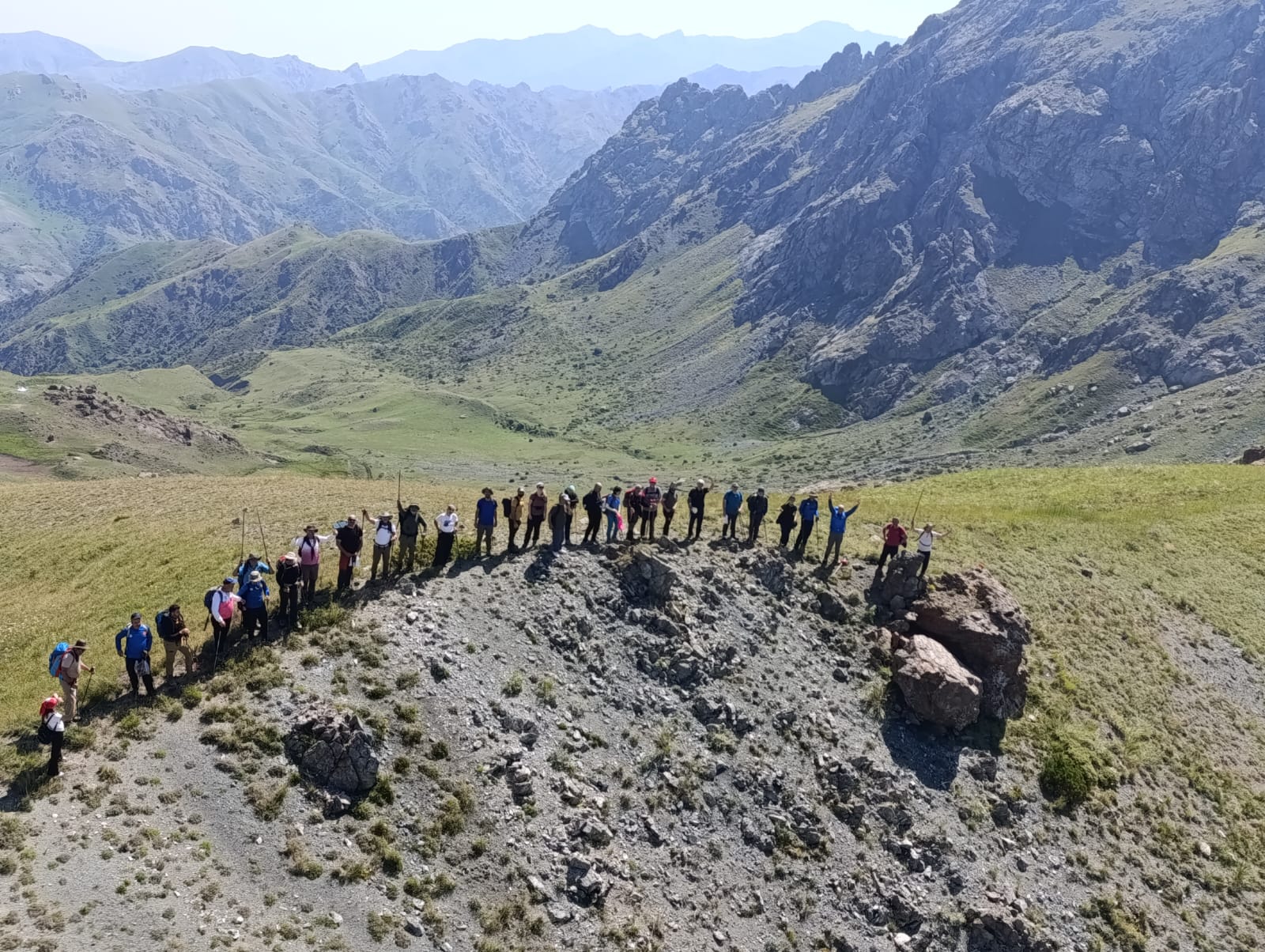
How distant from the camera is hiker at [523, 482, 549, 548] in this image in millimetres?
30797

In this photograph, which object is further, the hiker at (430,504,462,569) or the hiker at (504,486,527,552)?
the hiker at (504,486,527,552)

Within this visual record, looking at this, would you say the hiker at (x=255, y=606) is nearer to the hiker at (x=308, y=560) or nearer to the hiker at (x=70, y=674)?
the hiker at (x=308, y=560)

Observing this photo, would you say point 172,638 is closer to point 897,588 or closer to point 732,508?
point 732,508

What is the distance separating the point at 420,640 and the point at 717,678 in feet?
37.4

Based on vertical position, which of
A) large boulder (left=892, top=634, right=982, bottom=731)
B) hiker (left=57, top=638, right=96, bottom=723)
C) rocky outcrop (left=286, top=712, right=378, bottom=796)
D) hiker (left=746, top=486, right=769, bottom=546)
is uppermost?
hiker (left=746, top=486, right=769, bottom=546)

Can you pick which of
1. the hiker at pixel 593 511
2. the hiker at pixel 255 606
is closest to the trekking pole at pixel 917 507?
the hiker at pixel 593 511

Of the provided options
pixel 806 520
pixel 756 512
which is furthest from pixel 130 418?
pixel 806 520

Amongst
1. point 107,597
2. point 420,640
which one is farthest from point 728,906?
point 107,597

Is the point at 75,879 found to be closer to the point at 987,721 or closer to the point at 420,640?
the point at 420,640

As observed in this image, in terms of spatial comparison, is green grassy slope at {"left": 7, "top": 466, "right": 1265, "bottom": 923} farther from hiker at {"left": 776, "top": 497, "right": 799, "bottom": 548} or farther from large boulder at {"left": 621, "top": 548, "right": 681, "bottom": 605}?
large boulder at {"left": 621, "top": 548, "right": 681, "bottom": 605}

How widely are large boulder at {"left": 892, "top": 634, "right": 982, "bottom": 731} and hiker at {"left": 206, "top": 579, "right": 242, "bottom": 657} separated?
24.5 meters

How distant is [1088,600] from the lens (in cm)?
4103

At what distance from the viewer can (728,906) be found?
73.8ft

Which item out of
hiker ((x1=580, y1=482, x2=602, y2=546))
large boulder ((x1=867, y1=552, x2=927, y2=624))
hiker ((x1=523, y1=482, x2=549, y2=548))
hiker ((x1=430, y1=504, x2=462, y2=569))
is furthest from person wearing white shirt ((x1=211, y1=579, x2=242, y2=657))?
large boulder ((x1=867, y1=552, x2=927, y2=624))
